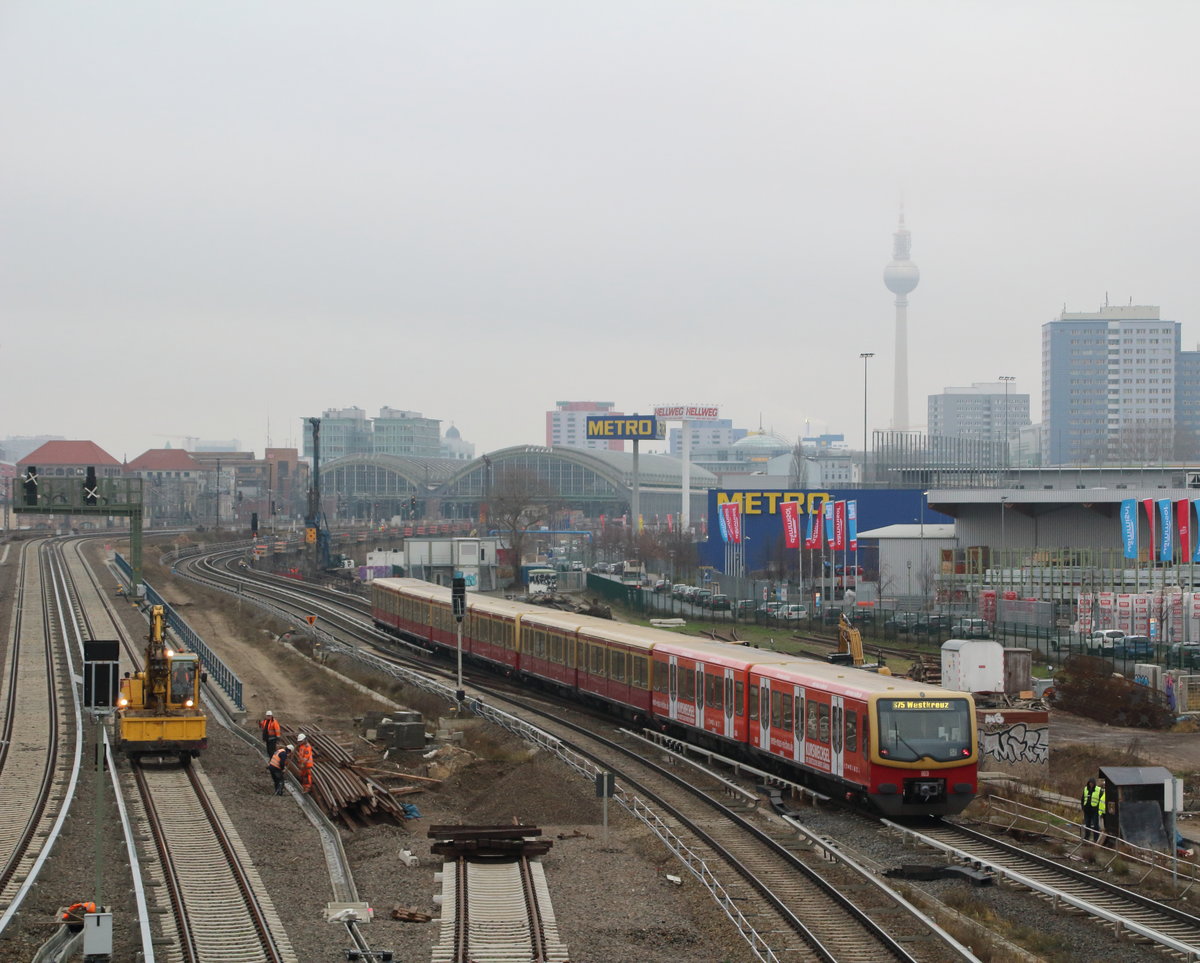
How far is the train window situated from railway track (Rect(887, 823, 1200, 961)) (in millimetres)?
10827

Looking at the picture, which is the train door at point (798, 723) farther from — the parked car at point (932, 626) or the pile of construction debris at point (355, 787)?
the parked car at point (932, 626)

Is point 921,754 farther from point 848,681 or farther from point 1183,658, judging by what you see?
point 1183,658

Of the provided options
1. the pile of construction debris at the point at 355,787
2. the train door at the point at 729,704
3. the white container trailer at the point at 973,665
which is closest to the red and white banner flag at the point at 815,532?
the white container trailer at the point at 973,665

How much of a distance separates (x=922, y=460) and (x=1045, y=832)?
122m

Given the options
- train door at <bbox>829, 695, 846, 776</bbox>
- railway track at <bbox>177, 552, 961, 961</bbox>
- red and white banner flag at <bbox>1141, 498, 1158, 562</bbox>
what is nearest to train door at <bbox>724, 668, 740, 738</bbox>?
railway track at <bbox>177, 552, 961, 961</bbox>

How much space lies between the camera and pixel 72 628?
2159 inches

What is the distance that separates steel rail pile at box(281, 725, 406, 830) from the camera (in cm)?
2402

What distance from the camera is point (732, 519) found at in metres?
80.9

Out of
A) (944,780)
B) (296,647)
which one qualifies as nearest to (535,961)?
(944,780)

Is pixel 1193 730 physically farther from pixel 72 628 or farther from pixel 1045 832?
pixel 72 628

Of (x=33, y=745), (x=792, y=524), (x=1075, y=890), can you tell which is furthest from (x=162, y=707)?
(x=792, y=524)

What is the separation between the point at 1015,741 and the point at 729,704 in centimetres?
713

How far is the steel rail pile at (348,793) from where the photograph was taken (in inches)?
945

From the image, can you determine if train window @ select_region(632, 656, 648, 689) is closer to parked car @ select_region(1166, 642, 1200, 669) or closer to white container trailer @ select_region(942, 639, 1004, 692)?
white container trailer @ select_region(942, 639, 1004, 692)
